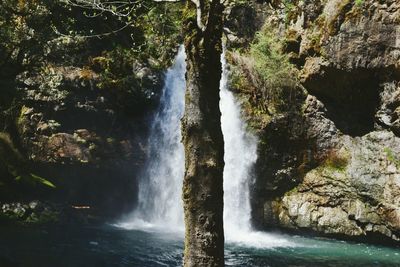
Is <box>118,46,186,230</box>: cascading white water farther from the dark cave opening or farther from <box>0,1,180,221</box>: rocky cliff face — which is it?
the dark cave opening

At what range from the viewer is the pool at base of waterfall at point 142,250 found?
13.0m

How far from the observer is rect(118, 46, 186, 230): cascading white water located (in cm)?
2059

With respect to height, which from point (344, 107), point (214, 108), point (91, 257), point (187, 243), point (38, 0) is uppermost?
point (38, 0)

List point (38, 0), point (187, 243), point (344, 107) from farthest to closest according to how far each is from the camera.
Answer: point (344, 107) < point (38, 0) < point (187, 243)

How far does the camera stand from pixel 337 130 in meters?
19.3

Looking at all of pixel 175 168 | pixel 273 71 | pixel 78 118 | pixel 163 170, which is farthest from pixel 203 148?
pixel 163 170

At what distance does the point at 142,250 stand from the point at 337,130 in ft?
32.9

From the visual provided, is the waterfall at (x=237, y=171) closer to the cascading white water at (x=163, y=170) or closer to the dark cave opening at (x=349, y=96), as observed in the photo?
the cascading white water at (x=163, y=170)

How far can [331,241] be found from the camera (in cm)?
1811

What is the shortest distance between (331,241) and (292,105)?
6028 millimetres

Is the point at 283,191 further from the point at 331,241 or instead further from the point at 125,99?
the point at 125,99

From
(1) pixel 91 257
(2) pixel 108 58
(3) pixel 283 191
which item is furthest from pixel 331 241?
(2) pixel 108 58

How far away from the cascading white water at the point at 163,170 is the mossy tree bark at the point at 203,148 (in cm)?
1602

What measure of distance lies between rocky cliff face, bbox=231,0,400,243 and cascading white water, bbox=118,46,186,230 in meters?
3.59
